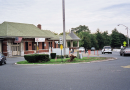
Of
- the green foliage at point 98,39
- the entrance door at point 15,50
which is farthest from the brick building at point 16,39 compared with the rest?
the green foliage at point 98,39

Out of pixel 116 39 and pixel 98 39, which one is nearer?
pixel 98 39

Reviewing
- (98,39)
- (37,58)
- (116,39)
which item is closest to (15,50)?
(37,58)

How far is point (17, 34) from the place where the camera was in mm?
35094

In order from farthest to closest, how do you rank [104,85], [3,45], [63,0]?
1. [3,45]
2. [63,0]
3. [104,85]

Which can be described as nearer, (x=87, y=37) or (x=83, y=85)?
(x=83, y=85)

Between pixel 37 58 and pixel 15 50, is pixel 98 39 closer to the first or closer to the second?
pixel 15 50

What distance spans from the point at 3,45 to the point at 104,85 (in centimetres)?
2977

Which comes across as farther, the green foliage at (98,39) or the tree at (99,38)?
the tree at (99,38)

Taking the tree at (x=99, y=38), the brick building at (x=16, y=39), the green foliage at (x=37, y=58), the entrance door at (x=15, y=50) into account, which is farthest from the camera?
the tree at (x=99, y=38)

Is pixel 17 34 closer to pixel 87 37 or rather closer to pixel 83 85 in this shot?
pixel 83 85

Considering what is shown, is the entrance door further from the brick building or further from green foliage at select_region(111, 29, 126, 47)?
→ green foliage at select_region(111, 29, 126, 47)

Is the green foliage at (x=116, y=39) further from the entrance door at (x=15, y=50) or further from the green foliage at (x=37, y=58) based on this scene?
the green foliage at (x=37, y=58)

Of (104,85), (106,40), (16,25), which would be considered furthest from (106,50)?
(106,40)

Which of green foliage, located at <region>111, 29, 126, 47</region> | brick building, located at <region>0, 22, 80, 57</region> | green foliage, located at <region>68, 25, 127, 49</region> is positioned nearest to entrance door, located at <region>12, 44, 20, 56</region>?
brick building, located at <region>0, 22, 80, 57</region>
